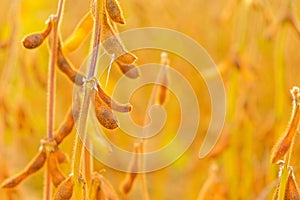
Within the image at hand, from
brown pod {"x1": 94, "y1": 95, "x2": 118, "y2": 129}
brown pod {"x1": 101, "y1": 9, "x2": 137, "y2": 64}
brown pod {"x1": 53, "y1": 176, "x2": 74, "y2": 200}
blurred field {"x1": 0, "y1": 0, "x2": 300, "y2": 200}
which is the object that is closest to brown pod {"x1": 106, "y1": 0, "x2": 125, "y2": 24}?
brown pod {"x1": 101, "y1": 9, "x2": 137, "y2": 64}

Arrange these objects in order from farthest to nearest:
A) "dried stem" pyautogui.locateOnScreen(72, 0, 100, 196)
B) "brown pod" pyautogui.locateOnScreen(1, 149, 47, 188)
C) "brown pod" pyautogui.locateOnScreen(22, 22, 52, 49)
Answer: "brown pod" pyautogui.locateOnScreen(1, 149, 47, 188) → "brown pod" pyautogui.locateOnScreen(22, 22, 52, 49) → "dried stem" pyautogui.locateOnScreen(72, 0, 100, 196)

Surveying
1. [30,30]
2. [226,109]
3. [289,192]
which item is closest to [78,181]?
[289,192]

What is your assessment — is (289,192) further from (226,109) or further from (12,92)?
(12,92)

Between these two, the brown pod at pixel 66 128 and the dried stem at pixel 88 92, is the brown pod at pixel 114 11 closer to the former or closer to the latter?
the dried stem at pixel 88 92

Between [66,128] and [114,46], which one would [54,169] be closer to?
[66,128]

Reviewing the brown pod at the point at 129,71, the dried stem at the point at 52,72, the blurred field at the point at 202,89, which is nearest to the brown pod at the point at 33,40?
the dried stem at the point at 52,72

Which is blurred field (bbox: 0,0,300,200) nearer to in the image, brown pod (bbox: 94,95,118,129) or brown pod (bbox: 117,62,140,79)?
brown pod (bbox: 117,62,140,79)

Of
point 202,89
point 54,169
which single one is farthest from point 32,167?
point 202,89

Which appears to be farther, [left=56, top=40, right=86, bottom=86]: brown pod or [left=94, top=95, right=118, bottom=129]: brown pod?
[left=56, top=40, right=86, bottom=86]: brown pod

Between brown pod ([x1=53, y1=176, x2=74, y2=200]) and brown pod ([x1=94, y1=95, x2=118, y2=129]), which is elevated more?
brown pod ([x1=94, y1=95, x2=118, y2=129])
